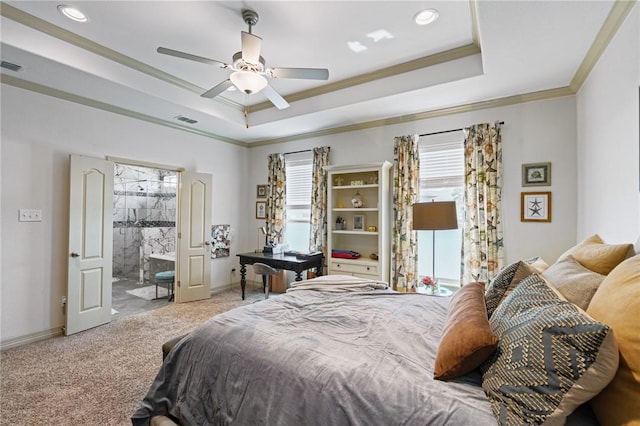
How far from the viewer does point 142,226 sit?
6871mm

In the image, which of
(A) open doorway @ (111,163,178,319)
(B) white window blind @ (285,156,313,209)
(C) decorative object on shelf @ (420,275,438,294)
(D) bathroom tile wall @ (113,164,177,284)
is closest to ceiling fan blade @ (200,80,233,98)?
(B) white window blind @ (285,156,313,209)

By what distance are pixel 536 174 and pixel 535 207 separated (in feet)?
1.20

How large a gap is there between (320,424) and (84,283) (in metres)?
3.65

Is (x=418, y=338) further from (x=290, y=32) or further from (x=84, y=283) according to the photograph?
(x=84, y=283)

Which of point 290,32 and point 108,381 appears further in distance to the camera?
point 290,32

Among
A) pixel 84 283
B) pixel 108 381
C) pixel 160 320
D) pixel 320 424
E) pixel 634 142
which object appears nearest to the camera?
pixel 320 424

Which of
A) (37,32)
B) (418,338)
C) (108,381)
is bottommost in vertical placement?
(108,381)

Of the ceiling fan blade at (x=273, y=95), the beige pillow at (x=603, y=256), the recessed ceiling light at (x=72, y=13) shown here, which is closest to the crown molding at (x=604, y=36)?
the beige pillow at (x=603, y=256)

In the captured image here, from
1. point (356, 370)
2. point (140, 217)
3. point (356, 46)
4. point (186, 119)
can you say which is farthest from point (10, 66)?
point (140, 217)

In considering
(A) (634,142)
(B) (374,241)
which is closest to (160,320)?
(B) (374,241)

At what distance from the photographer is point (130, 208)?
6793mm

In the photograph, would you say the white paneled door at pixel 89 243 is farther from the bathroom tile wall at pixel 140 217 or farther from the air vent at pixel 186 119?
the bathroom tile wall at pixel 140 217

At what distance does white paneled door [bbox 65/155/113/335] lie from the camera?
3391 millimetres

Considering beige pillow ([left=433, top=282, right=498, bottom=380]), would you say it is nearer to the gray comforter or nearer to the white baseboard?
the gray comforter
